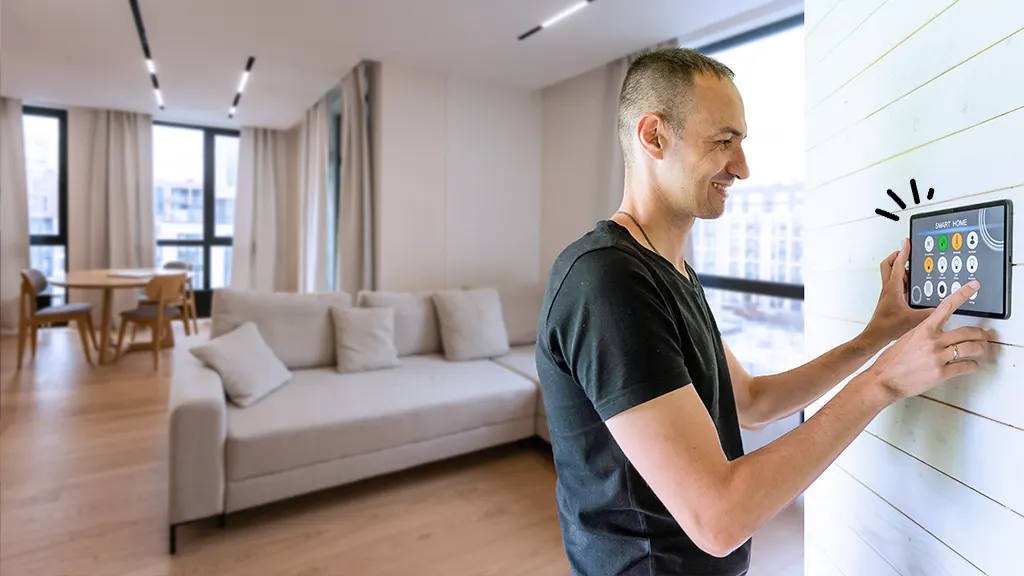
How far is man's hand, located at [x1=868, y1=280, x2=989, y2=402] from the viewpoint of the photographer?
2.06 feet

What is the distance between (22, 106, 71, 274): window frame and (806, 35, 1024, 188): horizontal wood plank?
781 centimetres

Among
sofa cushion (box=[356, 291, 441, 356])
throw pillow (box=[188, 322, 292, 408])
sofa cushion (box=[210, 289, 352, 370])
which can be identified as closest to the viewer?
throw pillow (box=[188, 322, 292, 408])

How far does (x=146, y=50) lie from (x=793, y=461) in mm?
4972

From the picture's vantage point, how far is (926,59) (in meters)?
0.73

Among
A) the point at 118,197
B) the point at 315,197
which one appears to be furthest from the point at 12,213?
the point at 315,197

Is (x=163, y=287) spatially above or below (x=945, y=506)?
above

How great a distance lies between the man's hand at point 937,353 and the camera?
63 centimetres

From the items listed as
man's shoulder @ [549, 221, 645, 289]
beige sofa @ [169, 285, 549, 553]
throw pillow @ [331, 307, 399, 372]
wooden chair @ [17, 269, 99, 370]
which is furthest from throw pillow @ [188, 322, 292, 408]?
wooden chair @ [17, 269, 99, 370]

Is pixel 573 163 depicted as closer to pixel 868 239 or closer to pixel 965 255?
pixel 868 239

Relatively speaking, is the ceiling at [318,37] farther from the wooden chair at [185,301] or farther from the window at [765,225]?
the wooden chair at [185,301]

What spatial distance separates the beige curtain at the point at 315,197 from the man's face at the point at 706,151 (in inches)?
185

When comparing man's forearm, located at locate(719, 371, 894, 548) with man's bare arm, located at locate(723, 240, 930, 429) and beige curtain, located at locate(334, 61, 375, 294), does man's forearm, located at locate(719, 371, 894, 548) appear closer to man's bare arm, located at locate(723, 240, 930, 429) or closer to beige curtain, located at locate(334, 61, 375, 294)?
man's bare arm, located at locate(723, 240, 930, 429)

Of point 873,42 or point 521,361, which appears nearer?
point 873,42

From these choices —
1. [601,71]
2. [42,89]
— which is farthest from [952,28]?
[42,89]
